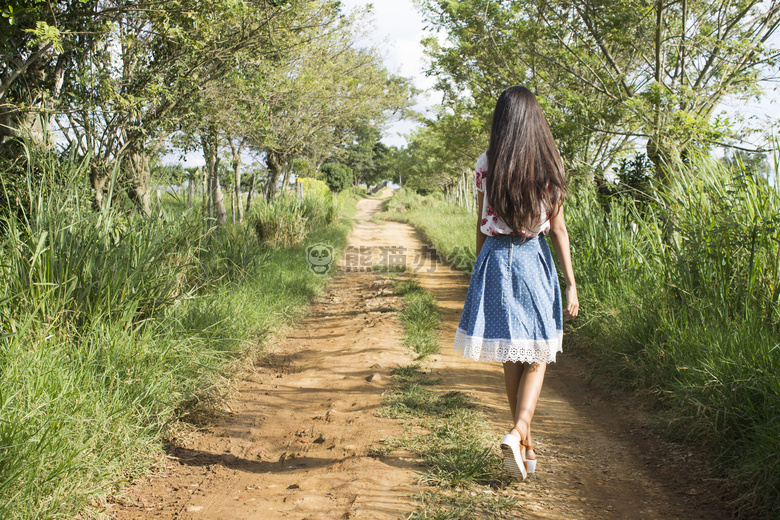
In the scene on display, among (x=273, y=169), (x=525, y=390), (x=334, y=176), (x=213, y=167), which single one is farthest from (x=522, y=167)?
(x=334, y=176)

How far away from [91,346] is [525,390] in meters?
2.24

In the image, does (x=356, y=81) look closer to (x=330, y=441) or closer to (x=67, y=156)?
(x=67, y=156)

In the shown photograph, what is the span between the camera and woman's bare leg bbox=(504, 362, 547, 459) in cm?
250

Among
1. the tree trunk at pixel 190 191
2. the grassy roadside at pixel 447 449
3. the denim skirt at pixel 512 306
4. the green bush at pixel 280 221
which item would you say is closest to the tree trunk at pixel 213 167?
the green bush at pixel 280 221

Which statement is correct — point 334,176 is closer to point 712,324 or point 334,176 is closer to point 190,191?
point 190,191

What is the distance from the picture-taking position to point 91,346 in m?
2.87

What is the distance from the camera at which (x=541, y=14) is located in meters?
6.78

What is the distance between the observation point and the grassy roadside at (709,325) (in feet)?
8.30

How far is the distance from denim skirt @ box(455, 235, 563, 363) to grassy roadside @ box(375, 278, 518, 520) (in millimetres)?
558

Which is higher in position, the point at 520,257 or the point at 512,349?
the point at 520,257

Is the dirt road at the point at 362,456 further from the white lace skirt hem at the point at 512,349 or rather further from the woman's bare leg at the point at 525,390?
the white lace skirt hem at the point at 512,349

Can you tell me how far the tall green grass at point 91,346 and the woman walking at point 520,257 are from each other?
5.62ft

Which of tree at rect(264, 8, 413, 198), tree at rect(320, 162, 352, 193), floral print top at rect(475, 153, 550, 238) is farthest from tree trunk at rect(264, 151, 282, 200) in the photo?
tree at rect(320, 162, 352, 193)

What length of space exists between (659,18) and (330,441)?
5018mm
